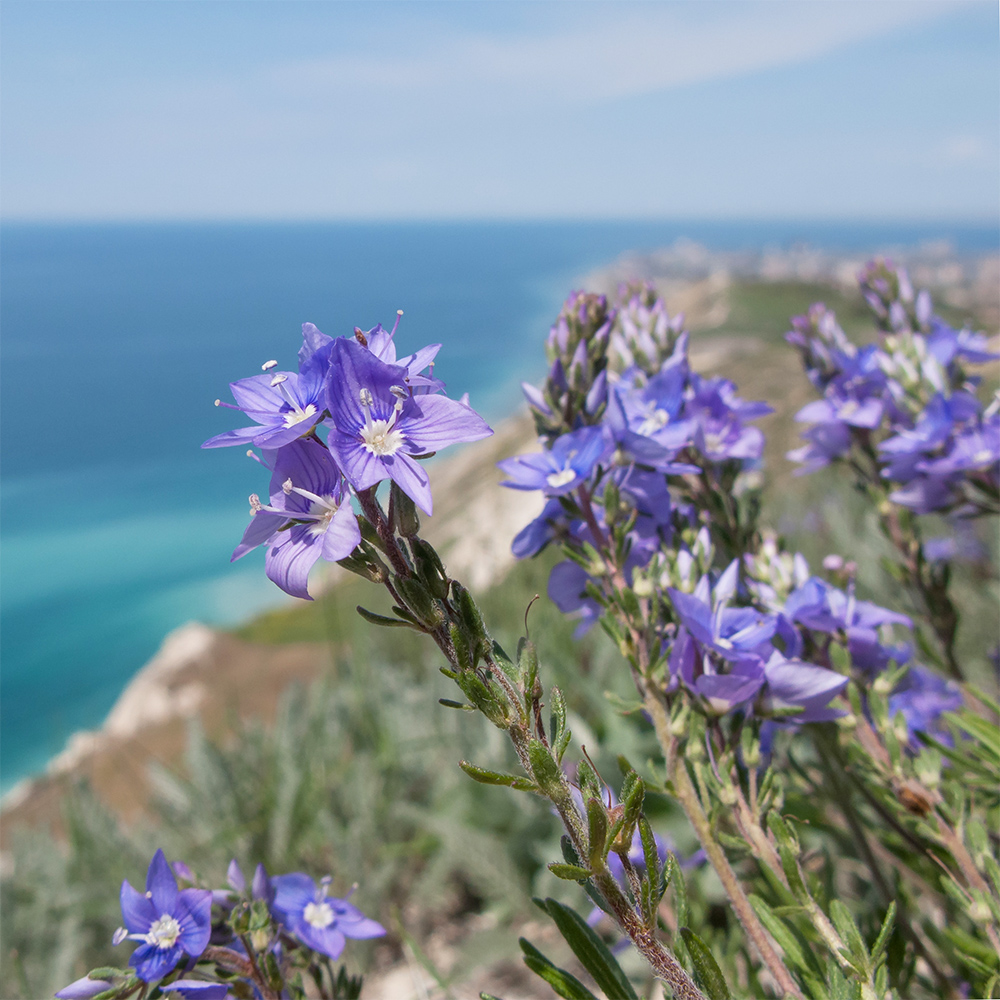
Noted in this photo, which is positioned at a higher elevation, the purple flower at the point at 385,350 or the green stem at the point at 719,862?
the purple flower at the point at 385,350

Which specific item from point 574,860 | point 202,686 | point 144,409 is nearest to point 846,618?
point 574,860

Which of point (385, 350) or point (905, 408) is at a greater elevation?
point (385, 350)

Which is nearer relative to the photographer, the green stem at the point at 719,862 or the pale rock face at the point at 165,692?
the green stem at the point at 719,862

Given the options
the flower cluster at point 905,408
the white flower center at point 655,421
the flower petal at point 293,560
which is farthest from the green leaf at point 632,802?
the flower cluster at point 905,408

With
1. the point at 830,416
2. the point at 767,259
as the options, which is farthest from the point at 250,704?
the point at 767,259

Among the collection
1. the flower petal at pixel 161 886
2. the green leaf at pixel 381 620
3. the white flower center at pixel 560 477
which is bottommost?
the flower petal at pixel 161 886

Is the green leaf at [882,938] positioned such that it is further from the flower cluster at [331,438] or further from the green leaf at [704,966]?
the flower cluster at [331,438]

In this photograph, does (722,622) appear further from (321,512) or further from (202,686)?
(202,686)
